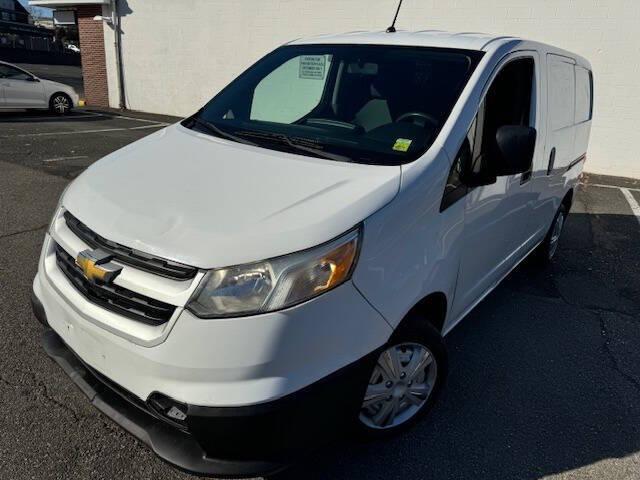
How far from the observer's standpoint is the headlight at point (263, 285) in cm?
168

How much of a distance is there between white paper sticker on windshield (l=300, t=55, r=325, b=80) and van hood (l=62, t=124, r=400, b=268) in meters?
1.06

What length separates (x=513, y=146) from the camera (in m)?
2.43

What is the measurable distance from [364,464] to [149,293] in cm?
129

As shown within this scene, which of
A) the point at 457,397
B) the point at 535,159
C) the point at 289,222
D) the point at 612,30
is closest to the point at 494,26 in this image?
the point at 612,30

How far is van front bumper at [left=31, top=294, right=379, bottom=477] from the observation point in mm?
1687

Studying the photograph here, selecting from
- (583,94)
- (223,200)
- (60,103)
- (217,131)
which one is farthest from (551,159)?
(60,103)

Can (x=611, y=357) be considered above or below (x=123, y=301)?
below

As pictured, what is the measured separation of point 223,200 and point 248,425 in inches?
33.3

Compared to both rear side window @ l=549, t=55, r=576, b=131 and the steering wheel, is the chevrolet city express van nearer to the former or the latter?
the steering wheel

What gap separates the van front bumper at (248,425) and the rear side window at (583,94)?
3.66m

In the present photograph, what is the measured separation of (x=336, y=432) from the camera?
6.42ft

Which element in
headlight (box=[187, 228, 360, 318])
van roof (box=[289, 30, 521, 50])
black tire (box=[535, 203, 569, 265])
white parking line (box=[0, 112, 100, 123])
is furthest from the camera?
white parking line (box=[0, 112, 100, 123])

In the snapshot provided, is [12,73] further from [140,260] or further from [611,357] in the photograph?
[611,357]

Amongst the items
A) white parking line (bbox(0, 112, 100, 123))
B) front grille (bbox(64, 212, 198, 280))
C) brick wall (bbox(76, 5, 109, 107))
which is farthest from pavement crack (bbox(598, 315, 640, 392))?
brick wall (bbox(76, 5, 109, 107))
